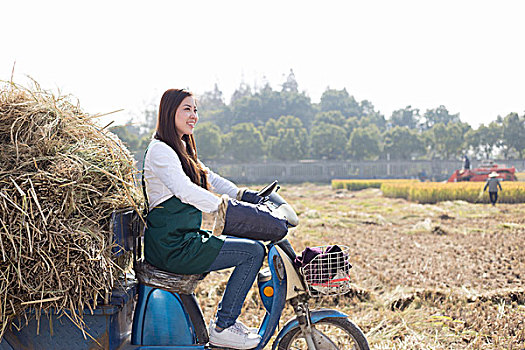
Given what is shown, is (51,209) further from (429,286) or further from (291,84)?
(291,84)

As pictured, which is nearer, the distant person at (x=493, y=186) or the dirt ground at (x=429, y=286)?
the dirt ground at (x=429, y=286)

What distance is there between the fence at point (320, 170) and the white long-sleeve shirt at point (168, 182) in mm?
37451

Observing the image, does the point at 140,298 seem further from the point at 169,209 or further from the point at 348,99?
the point at 348,99

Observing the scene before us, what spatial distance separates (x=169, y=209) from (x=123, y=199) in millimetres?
229

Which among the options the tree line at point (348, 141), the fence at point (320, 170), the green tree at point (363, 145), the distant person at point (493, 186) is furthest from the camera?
the green tree at point (363, 145)

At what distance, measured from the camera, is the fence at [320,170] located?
40.0m

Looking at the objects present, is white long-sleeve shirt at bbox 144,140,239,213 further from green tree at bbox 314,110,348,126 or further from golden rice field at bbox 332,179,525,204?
green tree at bbox 314,110,348,126

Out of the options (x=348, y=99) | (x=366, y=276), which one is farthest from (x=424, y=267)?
(x=348, y=99)

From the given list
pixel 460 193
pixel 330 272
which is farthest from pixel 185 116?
pixel 460 193

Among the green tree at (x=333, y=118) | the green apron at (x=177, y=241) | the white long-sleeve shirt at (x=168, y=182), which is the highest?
the green tree at (x=333, y=118)

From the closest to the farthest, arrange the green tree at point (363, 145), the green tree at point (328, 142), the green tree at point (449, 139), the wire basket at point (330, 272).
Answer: the wire basket at point (330, 272), the green tree at point (449, 139), the green tree at point (363, 145), the green tree at point (328, 142)

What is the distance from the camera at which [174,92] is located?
2396mm

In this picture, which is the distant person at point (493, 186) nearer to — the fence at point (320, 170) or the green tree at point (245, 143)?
the fence at point (320, 170)

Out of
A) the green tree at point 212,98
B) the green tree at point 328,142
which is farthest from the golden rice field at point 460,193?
the green tree at point 212,98
